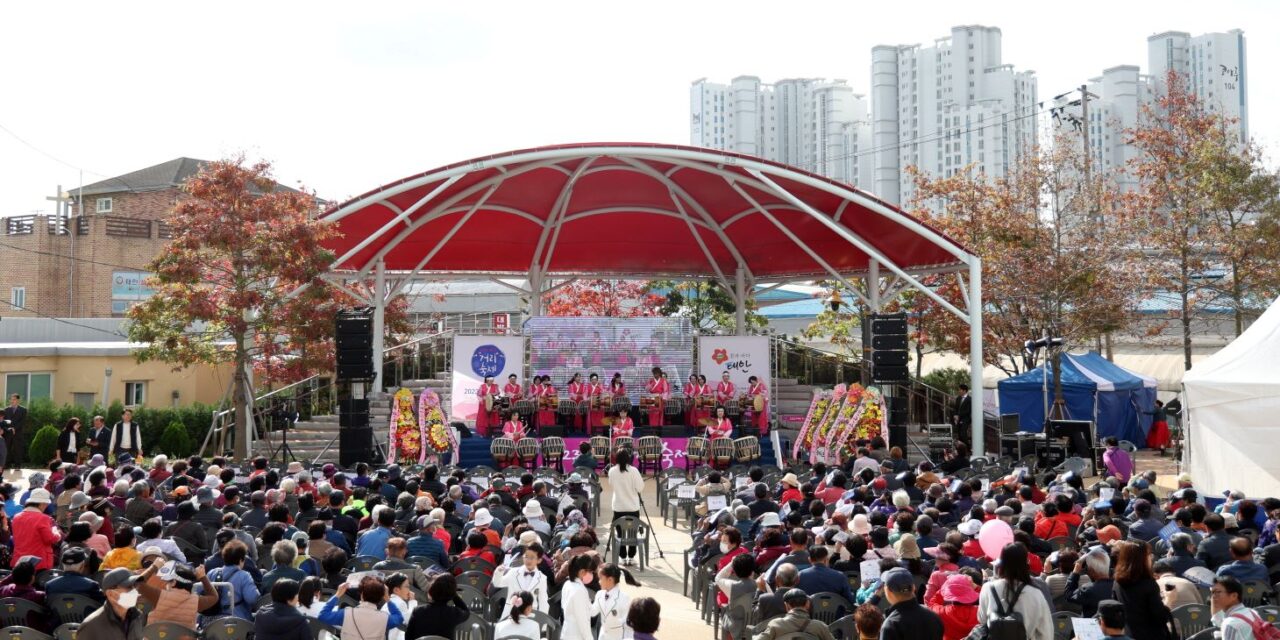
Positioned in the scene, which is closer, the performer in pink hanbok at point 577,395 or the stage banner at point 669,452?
the stage banner at point 669,452

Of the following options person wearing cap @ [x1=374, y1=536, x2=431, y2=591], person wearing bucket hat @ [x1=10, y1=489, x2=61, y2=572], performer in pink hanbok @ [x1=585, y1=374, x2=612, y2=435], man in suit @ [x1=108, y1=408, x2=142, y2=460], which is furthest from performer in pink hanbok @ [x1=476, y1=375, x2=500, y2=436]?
person wearing cap @ [x1=374, y1=536, x2=431, y2=591]

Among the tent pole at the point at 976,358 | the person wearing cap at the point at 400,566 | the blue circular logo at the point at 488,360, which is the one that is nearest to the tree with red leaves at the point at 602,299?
the blue circular logo at the point at 488,360

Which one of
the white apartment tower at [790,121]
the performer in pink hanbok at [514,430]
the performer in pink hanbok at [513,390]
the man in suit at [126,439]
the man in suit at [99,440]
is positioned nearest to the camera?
the man in suit at [99,440]

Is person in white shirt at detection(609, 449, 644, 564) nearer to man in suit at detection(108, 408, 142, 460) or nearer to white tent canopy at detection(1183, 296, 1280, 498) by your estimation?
white tent canopy at detection(1183, 296, 1280, 498)

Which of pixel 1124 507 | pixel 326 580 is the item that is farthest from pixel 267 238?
pixel 1124 507

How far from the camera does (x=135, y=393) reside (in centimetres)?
2820

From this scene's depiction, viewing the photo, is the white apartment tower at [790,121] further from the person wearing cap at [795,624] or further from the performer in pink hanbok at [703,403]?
the person wearing cap at [795,624]

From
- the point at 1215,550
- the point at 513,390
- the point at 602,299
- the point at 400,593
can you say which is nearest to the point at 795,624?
the point at 400,593

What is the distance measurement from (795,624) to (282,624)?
3016mm

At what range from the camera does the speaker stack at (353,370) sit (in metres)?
19.7

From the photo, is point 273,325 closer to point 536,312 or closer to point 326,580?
point 536,312

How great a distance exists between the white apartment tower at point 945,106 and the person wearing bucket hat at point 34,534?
9325cm

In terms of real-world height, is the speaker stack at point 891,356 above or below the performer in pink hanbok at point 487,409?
above

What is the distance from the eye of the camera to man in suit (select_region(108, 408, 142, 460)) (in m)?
19.0
